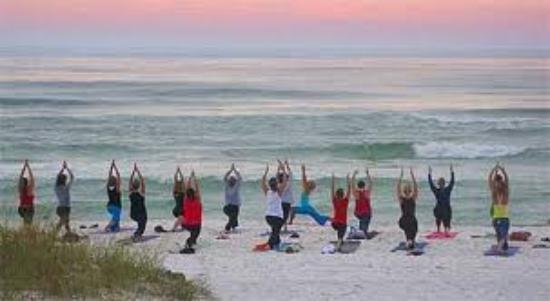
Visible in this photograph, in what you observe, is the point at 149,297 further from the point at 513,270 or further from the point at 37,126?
the point at 37,126

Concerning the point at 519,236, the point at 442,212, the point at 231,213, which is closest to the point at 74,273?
the point at 231,213

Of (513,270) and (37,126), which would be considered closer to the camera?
(513,270)

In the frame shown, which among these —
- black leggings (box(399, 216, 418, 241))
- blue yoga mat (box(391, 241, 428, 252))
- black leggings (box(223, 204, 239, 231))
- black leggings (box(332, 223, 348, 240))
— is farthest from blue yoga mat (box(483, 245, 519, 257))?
black leggings (box(223, 204, 239, 231))

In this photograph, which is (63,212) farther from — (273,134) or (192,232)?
(273,134)

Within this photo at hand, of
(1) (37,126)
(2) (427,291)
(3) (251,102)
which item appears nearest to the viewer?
(2) (427,291)

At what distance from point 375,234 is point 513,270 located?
4.25 metres

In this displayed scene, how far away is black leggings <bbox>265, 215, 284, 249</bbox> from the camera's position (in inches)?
586

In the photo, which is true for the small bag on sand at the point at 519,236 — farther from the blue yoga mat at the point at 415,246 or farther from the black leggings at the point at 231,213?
the black leggings at the point at 231,213

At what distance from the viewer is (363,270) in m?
13.6

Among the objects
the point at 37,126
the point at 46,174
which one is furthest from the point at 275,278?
the point at 37,126

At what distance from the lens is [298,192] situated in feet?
88.0

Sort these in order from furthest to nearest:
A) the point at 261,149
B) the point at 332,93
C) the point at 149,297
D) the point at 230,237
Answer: the point at 332,93
the point at 261,149
the point at 230,237
the point at 149,297

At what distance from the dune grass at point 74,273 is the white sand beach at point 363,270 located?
1.12 meters

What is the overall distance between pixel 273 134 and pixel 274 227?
26.1 m
